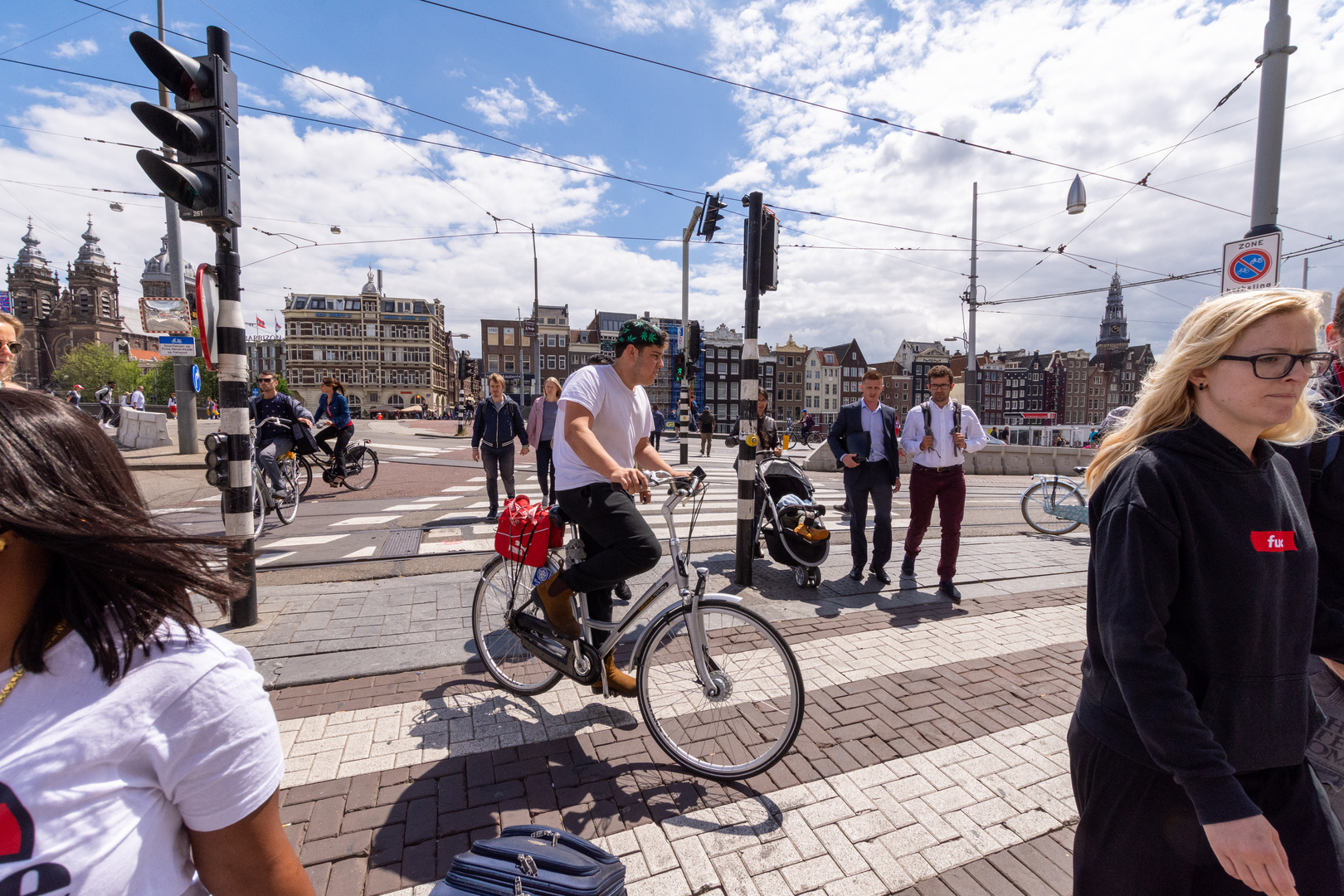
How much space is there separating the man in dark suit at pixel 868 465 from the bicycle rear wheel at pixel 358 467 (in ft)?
27.0

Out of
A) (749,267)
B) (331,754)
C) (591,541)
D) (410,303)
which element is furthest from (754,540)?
(410,303)

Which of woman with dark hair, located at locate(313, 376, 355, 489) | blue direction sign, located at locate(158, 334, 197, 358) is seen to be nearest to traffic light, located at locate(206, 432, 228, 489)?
woman with dark hair, located at locate(313, 376, 355, 489)

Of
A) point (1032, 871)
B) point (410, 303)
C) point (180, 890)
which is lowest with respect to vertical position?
point (1032, 871)

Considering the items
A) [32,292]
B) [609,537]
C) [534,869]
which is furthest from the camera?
[32,292]

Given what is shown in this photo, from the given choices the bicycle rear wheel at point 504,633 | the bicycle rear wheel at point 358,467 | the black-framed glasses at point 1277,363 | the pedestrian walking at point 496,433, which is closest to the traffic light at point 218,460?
the bicycle rear wheel at point 504,633

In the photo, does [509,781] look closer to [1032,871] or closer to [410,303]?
A: [1032,871]

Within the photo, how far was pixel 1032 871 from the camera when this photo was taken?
2.17 meters

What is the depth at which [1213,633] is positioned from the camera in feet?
4.13

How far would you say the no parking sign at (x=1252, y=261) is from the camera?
19.9 ft

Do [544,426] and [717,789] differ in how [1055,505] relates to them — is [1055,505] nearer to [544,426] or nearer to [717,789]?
[544,426]

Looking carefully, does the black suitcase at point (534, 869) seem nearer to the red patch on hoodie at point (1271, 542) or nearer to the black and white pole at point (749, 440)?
the red patch on hoodie at point (1271, 542)

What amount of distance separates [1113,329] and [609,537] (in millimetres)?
117435

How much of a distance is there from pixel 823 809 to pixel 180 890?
218cm

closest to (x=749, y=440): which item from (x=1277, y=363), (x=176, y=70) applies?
(x=1277, y=363)
